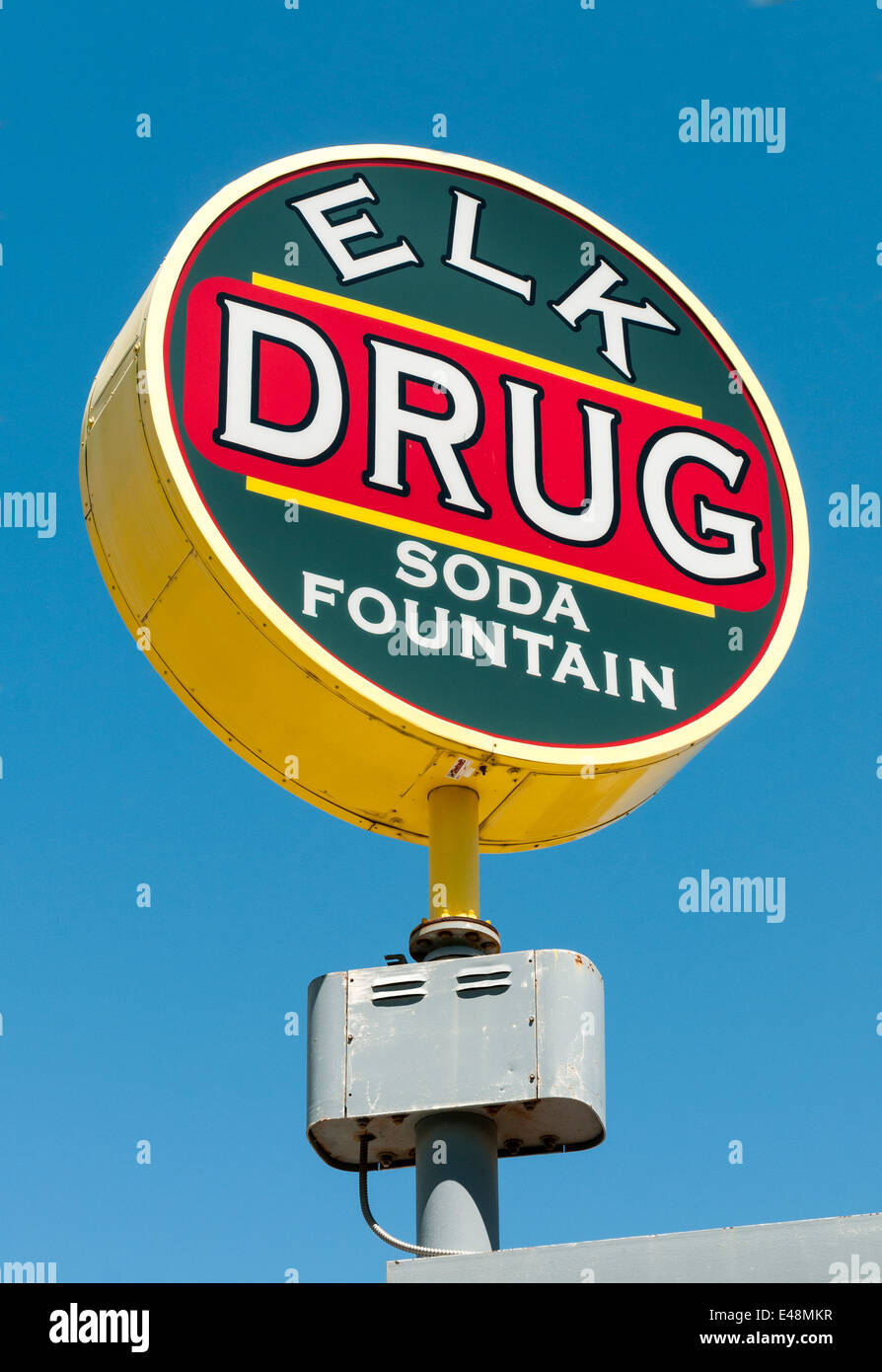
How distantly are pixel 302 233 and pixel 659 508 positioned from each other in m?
2.50

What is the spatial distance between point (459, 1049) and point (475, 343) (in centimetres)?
428

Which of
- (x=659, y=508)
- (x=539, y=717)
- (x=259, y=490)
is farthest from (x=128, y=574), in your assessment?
(x=659, y=508)

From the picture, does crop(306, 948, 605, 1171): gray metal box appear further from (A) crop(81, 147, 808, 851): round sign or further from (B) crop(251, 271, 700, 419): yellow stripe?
(B) crop(251, 271, 700, 419): yellow stripe

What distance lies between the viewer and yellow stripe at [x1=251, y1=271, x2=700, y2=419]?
12.3m

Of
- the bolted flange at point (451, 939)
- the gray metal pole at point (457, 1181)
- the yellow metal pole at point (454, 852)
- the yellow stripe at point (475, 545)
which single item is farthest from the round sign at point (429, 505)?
the gray metal pole at point (457, 1181)

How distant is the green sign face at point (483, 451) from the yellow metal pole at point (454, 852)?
0.45 meters

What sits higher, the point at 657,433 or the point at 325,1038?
the point at 657,433

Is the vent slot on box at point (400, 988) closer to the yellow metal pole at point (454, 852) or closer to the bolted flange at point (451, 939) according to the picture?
the bolted flange at point (451, 939)

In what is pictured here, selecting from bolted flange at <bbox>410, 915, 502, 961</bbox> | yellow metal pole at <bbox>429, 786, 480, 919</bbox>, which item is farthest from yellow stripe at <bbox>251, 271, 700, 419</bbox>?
bolted flange at <bbox>410, 915, 502, 961</bbox>

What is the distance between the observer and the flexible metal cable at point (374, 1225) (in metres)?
10.1

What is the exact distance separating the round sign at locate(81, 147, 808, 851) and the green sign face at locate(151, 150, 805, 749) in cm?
2

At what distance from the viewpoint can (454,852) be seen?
37.6 ft
